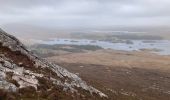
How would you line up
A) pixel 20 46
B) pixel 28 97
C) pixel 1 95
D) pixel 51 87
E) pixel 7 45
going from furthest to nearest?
pixel 20 46
pixel 7 45
pixel 51 87
pixel 28 97
pixel 1 95

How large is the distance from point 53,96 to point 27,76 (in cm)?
487

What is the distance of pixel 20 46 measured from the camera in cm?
4797

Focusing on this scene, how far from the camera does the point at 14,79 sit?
118 feet

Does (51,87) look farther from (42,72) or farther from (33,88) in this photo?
(42,72)

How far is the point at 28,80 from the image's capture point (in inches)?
1494

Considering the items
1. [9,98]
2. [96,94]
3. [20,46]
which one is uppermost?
[20,46]

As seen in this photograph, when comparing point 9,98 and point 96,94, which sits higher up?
point 9,98

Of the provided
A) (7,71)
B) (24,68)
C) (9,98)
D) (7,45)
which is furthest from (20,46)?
(9,98)

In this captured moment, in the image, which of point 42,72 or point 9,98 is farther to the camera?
point 42,72

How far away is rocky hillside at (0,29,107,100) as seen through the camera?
33844mm

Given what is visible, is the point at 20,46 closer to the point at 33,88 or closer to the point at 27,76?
the point at 27,76

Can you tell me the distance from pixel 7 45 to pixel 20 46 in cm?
329

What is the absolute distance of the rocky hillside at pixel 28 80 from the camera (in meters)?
33.8

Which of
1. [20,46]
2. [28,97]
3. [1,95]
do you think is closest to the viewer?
[1,95]
